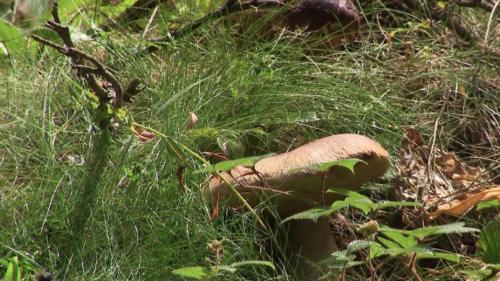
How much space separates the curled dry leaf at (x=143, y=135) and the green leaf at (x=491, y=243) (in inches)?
29.2

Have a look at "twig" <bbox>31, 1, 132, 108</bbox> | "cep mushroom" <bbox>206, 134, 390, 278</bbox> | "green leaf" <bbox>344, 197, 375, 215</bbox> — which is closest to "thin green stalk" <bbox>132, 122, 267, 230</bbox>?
"cep mushroom" <bbox>206, 134, 390, 278</bbox>

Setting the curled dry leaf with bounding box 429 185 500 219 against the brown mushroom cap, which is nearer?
the brown mushroom cap

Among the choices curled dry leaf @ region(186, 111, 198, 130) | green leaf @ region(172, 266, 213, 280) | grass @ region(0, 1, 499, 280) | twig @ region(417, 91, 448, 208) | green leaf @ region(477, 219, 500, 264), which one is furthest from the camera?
twig @ region(417, 91, 448, 208)

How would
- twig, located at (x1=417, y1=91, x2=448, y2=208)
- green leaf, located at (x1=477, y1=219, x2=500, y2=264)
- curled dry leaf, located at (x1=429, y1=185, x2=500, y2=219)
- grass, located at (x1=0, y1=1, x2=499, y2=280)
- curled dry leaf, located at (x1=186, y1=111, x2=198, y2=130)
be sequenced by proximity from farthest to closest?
twig, located at (x1=417, y1=91, x2=448, y2=208)
curled dry leaf, located at (x1=429, y1=185, x2=500, y2=219)
curled dry leaf, located at (x1=186, y1=111, x2=198, y2=130)
grass, located at (x1=0, y1=1, x2=499, y2=280)
green leaf, located at (x1=477, y1=219, x2=500, y2=264)

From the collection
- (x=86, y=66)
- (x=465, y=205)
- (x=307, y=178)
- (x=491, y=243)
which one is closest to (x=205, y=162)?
(x=307, y=178)

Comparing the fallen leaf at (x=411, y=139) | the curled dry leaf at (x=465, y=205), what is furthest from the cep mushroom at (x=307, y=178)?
the fallen leaf at (x=411, y=139)

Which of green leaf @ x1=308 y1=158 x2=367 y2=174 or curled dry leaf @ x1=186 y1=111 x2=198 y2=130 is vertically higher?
green leaf @ x1=308 y1=158 x2=367 y2=174

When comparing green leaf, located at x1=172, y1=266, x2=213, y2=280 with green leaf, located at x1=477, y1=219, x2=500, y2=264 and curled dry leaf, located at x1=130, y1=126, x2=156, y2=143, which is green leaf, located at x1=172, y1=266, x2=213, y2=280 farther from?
curled dry leaf, located at x1=130, y1=126, x2=156, y2=143

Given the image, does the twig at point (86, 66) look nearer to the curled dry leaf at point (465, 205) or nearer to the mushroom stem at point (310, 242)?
the mushroom stem at point (310, 242)

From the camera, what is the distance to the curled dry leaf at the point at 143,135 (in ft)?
6.30

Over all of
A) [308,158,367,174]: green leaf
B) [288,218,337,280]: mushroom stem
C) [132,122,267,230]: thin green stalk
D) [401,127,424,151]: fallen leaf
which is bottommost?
[401,127,424,151]: fallen leaf

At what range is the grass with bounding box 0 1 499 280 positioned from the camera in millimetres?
1710

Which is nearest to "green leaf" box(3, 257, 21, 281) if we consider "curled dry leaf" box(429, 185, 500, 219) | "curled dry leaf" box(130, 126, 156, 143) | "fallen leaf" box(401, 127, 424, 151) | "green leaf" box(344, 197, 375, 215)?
"curled dry leaf" box(130, 126, 156, 143)

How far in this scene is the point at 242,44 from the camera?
2340 mm
